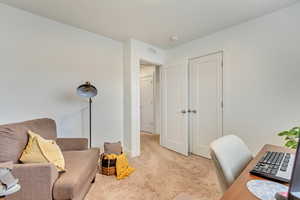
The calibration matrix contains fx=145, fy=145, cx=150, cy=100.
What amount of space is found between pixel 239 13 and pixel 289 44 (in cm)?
82

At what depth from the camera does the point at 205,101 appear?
2939 mm

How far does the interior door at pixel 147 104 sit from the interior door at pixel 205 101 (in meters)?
2.31

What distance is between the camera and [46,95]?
231 cm

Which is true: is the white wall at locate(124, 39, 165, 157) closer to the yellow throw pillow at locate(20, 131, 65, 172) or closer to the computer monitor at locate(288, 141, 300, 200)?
the yellow throw pillow at locate(20, 131, 65, 172)

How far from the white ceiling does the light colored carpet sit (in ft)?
7.64

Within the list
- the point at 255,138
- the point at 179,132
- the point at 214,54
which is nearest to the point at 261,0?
the point at 214,54

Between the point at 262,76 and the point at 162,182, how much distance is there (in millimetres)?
2180

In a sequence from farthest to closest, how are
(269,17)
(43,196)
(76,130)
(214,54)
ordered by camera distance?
(214,54) → (76,130) → (269,17) → (43,196)

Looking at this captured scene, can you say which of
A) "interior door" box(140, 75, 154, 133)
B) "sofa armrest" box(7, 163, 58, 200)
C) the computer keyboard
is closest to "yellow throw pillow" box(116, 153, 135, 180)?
"sofa armrest" box(7, 163, 58, 200)

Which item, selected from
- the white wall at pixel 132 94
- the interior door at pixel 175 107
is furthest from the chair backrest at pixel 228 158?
the white wall at pixel 132 94

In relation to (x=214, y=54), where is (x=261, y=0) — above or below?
above

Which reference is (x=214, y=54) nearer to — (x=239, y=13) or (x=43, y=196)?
(x=239, y=13)

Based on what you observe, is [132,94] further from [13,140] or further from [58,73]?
[13,140]

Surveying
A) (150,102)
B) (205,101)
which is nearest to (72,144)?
(205,101)
